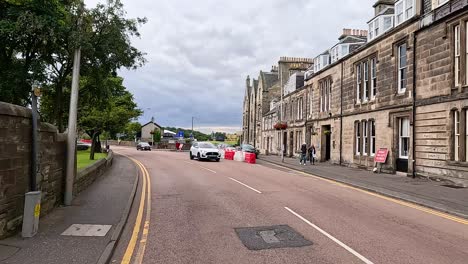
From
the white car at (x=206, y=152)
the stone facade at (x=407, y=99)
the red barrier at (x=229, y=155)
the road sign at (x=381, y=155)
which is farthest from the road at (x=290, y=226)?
the red barrier at (x=229, y=155)

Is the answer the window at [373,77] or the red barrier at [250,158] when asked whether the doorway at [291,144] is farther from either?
the window at [373,77]

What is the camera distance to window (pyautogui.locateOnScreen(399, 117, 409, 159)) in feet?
67.4

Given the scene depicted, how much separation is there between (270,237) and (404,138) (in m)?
16.6

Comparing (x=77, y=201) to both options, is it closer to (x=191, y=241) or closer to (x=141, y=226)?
(x=141, y=226)

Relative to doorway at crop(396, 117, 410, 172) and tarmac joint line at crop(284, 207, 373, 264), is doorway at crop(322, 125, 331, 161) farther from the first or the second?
tarmac joint line at crop(284, 207, 373, 264)

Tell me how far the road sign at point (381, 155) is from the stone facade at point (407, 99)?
1.00 ft

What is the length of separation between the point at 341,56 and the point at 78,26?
74.5ft

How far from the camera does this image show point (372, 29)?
2458 centimetres

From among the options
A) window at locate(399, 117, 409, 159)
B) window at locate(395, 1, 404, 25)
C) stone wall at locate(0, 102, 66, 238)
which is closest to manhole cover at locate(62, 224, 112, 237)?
stone wall at locate(0, 102, 66, 238)

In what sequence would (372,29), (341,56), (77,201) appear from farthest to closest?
1. (341,56)
2. (372,29)
3. (77,201)

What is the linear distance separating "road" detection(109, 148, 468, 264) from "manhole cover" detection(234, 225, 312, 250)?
0.04 meters

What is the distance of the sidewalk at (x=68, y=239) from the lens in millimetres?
5715

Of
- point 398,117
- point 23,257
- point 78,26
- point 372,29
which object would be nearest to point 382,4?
point 372,29

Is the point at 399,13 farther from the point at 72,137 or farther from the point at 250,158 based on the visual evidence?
the point at 72,137
